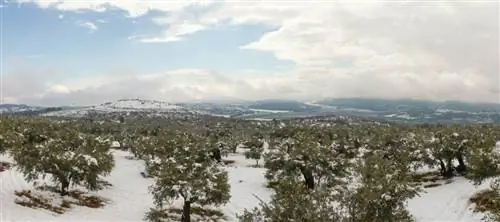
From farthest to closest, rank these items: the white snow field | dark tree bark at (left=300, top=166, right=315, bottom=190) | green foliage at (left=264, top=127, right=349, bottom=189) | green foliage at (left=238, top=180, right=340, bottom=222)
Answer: dark tree bark at (left=300, top=166, right=315, bottom=190)
green foliage at (left=264, top=127, right=349, bottom=189)
the white snow field
green foliage at (left=238, top=180, right=340, bottom=222)

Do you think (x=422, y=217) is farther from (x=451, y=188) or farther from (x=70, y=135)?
(x=70, y=135)

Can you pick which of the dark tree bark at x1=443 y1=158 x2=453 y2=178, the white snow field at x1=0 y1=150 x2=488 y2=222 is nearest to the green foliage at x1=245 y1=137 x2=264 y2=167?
the white snow field at x1=0 y1=150 x2=488 y2=222

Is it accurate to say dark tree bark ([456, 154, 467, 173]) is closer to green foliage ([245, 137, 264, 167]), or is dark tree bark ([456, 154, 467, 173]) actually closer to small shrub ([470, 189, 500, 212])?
small shrub ([470, 189, 500, 212])

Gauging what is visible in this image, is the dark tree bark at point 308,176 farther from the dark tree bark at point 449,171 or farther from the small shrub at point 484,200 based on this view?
the small shrub at point 484,200

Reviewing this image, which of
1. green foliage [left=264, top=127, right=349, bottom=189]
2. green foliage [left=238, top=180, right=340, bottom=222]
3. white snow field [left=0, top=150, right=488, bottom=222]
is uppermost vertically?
green foliage [left=238, top=180, right=340, bottom=222]

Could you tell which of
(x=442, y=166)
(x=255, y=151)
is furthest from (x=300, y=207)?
(x=255, y=151)

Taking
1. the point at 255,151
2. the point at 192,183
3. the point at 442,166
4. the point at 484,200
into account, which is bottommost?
the point at 255,151

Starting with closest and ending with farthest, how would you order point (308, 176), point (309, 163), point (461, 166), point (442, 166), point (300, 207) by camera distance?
point (300, 207) → point (309, 163) → point (308, 176) → point (461, 166) → point (442, 166)

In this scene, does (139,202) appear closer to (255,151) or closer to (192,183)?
(192,183)
